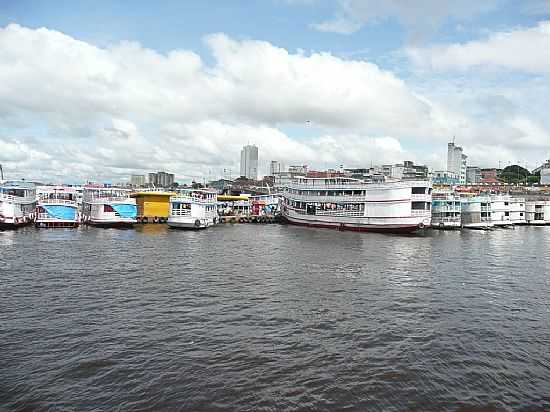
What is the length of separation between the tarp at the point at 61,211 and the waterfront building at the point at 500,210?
81823 millimetres

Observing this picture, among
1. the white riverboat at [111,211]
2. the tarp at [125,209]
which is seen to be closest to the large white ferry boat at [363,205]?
the tarp at [125,209]

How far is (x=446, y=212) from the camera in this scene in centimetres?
8138

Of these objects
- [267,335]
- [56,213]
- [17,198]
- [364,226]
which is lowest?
[267,335]

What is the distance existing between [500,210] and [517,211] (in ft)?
31.2

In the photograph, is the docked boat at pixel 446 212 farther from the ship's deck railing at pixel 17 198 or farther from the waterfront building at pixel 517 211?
the ship's deck railing at pixel 17 198

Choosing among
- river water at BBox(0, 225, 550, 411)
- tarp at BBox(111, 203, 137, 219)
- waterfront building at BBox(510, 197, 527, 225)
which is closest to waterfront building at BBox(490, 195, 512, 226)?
→ waterfront building at BBox(510, 197, 527, 225)

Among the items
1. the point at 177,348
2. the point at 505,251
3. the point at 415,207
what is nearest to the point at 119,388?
the point at 177,348

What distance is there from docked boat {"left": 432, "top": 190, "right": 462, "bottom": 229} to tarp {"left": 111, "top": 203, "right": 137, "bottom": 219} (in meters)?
52.8

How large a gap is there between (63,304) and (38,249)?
21.6 metres

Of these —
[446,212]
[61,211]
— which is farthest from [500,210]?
[61,211]

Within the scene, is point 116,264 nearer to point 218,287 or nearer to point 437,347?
point 218,287

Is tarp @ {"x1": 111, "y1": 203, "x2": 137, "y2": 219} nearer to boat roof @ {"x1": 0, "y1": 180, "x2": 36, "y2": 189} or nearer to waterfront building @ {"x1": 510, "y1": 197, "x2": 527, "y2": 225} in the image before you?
boat roof @ {"x1": 0, "y1": 180, "x2": 36, "y2": 189}

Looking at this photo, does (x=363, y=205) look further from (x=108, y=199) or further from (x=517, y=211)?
(x=517, y=211)

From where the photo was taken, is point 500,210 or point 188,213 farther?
point 500,210
